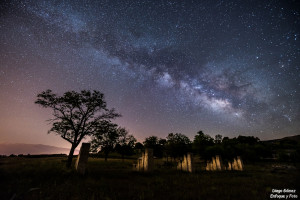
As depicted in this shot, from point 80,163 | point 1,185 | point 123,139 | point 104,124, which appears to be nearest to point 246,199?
point 1,185

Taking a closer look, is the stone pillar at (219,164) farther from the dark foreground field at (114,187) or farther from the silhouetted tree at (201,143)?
the silhouetted tree at (201,143)

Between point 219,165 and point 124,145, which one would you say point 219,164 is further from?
point 124,145

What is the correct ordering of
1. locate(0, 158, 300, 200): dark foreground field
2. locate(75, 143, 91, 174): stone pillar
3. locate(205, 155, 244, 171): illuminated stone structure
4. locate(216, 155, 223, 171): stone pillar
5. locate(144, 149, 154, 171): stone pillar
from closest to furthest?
locate(0, 158, 300, 200): dark foreground field → locate(75, 143, 91, 174): stone pillar → locate(144, 149, 154, 171): stone pillar → locate(216, 155, 223, 171): stone pillar → locate(205, 155, 244, 171): illuminated stone structure

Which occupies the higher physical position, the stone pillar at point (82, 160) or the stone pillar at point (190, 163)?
the stone pillar at point (82, 160)

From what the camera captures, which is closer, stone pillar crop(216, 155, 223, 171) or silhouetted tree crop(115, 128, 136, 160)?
stone pillar crop(216, 155, 223, 171)

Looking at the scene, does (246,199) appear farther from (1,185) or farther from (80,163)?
(80,163)

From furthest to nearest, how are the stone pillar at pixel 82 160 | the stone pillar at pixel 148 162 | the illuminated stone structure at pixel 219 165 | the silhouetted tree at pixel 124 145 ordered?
1. the silhouetted tree at pixel 124 145
2. the illuminated stone structure at pixel 219 165
3. the stone pillar at pixel 148 162
4. the stone pillar at pixel 82 160

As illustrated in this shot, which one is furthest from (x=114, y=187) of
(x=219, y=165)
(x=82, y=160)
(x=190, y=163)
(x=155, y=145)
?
(x=155, y=145)

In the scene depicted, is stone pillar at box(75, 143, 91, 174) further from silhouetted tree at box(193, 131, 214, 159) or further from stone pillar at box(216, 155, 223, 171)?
silhouetted tree at box(193, 131, 214, 159)

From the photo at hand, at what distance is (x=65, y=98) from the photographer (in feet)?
72.0

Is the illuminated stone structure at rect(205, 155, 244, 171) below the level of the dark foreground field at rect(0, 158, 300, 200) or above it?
below

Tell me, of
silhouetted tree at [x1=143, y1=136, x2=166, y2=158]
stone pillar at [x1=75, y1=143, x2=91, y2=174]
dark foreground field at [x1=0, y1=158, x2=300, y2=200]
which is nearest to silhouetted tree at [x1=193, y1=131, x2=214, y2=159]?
silhouetted tree at [x1=143, y1=136, x2=166, y2=158]

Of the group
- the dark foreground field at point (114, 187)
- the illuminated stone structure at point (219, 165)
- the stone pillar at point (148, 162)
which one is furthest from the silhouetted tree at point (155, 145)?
the dark foreground field at point (114, 187)

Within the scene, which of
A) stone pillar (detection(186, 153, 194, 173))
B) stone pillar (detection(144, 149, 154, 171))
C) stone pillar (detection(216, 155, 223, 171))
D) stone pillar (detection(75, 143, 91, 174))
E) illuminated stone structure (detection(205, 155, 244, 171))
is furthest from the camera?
illuminated stone structure (detection(205, 155, 244, 171))
